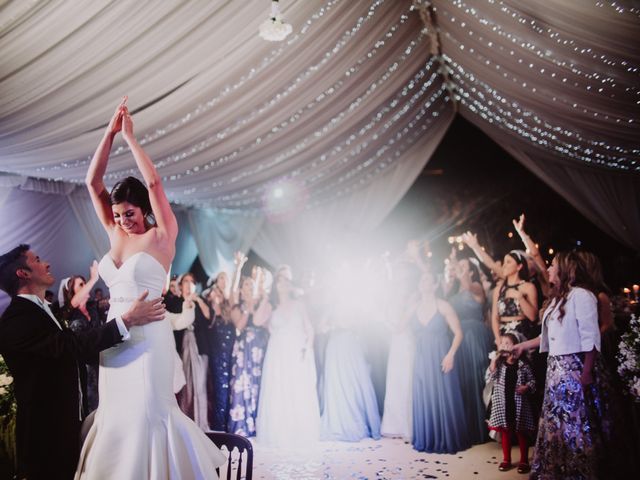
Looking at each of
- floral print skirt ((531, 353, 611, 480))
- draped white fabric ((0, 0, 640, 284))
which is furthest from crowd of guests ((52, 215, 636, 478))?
draped white fabric ((0, 0, 640, 284))

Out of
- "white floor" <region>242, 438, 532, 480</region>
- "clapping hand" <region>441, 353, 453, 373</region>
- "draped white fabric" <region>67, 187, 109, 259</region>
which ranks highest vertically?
"draped white fabric" <region>67, 187, 109, 259</region>

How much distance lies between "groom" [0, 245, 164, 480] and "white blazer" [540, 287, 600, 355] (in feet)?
8.56

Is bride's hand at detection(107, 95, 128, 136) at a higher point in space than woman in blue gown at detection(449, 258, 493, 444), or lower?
higher

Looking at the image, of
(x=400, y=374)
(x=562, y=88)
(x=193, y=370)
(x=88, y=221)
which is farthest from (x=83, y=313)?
(x=562, y=88)

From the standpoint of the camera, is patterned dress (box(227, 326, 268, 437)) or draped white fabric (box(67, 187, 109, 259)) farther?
draped white fabric (box(67, 187, 109, 259))

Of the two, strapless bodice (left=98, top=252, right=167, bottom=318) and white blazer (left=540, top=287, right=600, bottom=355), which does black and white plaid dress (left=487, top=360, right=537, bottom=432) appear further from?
strapless bodice (left=98, top=252, right=167, bottom=318)

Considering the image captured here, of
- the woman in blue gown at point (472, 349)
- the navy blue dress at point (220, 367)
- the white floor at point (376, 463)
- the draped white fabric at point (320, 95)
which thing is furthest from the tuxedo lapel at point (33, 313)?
the woman in blue gown at point (472, 349)

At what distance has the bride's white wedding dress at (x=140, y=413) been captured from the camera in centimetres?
149

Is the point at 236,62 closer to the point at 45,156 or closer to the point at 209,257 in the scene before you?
the point at 45,156

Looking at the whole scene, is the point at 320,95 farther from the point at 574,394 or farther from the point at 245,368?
the point at 574,394

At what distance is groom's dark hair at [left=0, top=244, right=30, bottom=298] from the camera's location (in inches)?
70.5

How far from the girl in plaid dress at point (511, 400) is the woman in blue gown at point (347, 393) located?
1454 millimetres

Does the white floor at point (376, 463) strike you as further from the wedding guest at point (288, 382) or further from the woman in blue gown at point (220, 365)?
the woman in blue gown at point (220, 365)

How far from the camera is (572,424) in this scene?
10.3 feet
